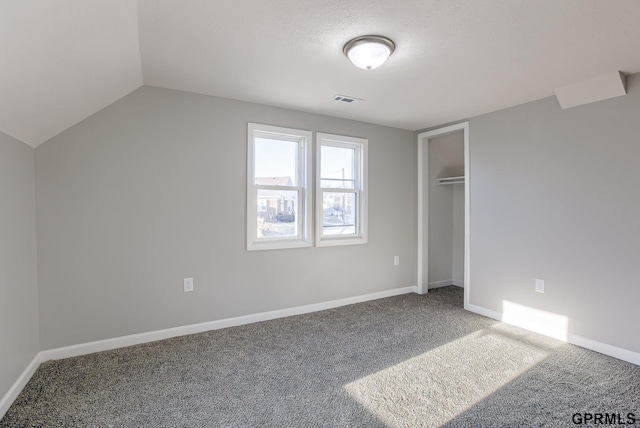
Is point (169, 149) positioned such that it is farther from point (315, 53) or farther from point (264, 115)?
point (315, 53)

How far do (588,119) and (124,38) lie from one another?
12.1 feet

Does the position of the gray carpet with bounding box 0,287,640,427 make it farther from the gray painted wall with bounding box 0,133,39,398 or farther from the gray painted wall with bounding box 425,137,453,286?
the gray painted wall with bounding box 425,137,453,286

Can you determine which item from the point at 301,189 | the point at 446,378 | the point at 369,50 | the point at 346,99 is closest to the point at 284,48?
the point at 369,50

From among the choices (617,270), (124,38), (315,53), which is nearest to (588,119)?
(617,270)

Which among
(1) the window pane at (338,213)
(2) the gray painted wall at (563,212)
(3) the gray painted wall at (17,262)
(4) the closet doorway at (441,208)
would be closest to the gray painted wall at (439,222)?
(4) the closet doorway at (441,208)

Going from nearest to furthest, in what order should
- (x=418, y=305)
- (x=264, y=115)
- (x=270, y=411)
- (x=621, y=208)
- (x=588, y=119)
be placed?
(x=270, y=411), (x=621, y=208), (x=588, y=119), (x=264, y=115), (x=418, y=305)

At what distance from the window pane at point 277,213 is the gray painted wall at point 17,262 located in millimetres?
1883

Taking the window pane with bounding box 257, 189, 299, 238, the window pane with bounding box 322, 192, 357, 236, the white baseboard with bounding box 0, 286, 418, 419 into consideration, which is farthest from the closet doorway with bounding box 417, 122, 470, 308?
the window pane with bounding box 257, 189, 299, 238

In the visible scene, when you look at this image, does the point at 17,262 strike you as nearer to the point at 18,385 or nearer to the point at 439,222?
the point at 18,385

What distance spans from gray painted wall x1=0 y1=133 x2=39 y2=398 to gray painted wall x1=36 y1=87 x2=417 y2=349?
0.13m

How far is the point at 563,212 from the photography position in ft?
10.00

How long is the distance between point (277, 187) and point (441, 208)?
267 cm

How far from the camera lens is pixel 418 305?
160 inches

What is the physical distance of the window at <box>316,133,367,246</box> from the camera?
3.90 metres
